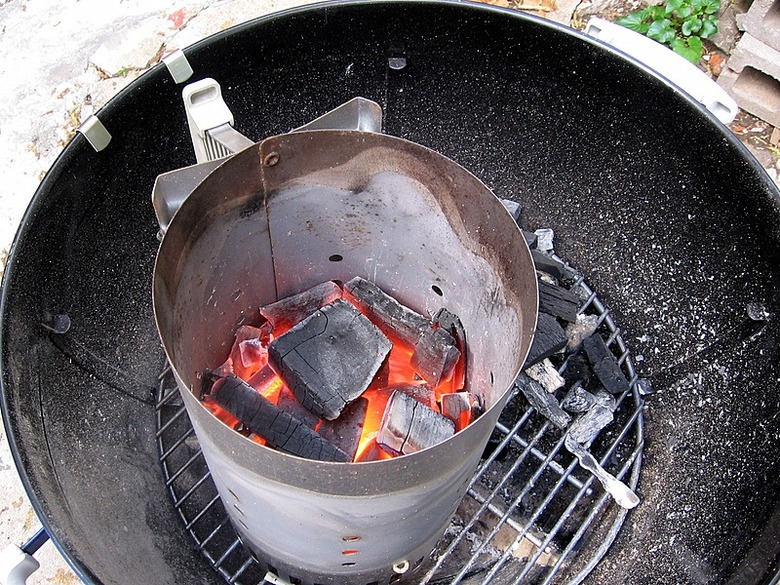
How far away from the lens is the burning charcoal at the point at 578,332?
5.50 ft

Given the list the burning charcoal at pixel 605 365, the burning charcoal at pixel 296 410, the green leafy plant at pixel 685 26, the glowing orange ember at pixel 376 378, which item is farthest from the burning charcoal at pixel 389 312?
the green leafy plant at pixel 685 26

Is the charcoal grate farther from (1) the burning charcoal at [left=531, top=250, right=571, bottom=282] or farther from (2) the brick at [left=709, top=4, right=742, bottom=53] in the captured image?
(2) the brick at [left=709, top=4, right=742, bottom=53]

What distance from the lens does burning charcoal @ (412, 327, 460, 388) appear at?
1.39 metres

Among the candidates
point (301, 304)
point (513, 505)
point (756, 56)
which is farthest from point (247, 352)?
point (756, 56)

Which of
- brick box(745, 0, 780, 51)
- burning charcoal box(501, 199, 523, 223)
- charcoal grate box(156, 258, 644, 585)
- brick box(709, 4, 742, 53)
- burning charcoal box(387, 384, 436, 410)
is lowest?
charcoal grate box(156, 258, 644, 585)

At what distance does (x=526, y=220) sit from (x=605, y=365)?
17.3 inches

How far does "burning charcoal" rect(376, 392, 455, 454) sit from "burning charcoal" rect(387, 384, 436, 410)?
0.36 ft

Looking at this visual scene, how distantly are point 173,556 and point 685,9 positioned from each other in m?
2.44

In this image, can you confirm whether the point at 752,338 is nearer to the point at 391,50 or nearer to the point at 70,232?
the point at 391,50

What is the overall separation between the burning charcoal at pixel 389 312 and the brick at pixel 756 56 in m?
1.69

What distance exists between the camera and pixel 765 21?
2285mm

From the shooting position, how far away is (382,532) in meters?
1.11

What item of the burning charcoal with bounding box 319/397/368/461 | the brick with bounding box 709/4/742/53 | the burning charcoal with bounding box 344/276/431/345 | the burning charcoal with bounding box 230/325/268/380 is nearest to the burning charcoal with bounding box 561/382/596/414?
the burning charcoal with bounding box 344/276/431/345

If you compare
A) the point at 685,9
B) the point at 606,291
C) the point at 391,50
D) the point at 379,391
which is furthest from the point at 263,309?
the point at 685,9
